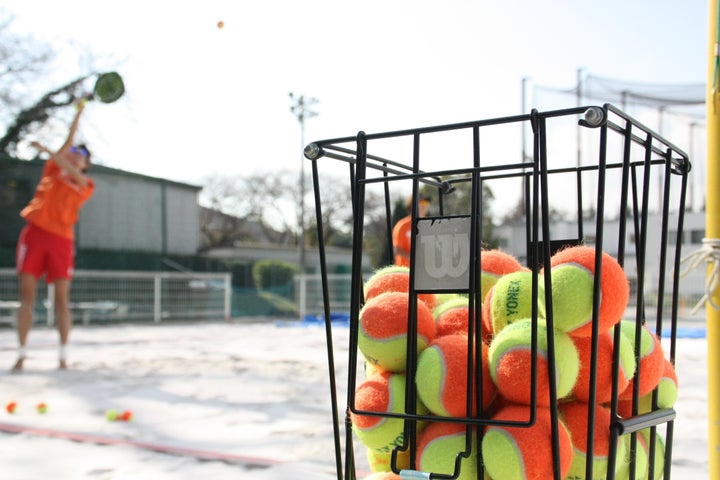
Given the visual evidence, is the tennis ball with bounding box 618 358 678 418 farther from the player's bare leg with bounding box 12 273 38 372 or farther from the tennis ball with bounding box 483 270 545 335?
the player's bare leg with bounding box 12 273 38 372

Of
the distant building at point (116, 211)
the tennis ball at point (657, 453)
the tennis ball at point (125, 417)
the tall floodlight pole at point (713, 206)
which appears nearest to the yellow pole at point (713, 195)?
the tall floodlight pole at point (713, 206)

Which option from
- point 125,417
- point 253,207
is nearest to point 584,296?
point 125,417

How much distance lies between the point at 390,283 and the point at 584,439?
0.42 meters

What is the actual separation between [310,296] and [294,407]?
11.2 meters

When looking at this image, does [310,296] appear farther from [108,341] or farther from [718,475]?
[718,475]

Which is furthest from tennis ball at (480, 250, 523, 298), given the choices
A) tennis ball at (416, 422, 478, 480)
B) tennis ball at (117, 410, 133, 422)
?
tennis ball at (117, 410, 133, 422)

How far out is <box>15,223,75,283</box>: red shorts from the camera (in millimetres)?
4180

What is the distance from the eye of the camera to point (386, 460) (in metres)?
1.15

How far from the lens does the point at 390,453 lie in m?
1.09

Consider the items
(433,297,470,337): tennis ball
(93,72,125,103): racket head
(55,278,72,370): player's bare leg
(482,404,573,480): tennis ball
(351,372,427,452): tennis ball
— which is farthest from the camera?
(55,278,72,370): player's bare leg

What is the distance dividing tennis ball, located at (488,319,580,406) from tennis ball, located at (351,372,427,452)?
156 mm

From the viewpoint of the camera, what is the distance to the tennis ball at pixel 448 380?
3.22 feet

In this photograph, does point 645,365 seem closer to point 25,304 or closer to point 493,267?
point 493,267

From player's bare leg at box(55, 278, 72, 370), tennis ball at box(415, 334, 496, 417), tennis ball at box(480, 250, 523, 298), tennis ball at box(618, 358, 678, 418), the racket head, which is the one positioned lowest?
player's bare leg at box(55, 278, 72, 370)
